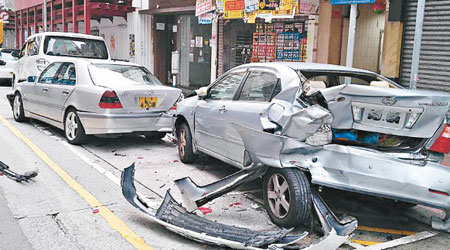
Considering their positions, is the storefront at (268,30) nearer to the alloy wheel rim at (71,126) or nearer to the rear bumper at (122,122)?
the rear bumper at (122,122)

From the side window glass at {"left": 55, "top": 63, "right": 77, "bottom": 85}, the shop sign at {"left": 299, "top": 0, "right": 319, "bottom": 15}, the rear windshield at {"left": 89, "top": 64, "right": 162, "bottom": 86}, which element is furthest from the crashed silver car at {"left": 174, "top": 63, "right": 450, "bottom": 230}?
the shop sign at {"left": 299, "top": 0, "right": 319, "bottom": 15}

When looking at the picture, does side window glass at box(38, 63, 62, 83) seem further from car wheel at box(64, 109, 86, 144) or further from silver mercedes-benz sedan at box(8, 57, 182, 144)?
car wheel at box(64, 109, 86, 144)

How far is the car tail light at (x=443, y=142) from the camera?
4672 millimetres

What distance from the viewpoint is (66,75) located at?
8883 millimetres

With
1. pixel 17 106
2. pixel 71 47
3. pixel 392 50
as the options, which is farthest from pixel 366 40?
pixel 17 106

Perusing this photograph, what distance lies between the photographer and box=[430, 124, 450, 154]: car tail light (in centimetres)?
467

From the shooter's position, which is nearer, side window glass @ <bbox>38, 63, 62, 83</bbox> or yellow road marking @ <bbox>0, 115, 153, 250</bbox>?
yellow road marking @ <bbox>0, 115, 153, 250</bbox>

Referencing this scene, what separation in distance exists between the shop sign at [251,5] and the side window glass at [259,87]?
821cm

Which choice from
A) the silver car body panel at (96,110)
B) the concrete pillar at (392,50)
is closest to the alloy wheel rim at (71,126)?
the silver car body panel at (96,110)

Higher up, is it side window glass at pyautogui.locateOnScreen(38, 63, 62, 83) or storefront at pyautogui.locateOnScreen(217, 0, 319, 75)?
storefront at pyautogui.locateOnScreen(217, 0, 319, 75)

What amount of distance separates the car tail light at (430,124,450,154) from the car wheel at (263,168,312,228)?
136 centimetres

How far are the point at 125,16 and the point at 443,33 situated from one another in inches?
640

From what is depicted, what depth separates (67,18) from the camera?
2733 cm

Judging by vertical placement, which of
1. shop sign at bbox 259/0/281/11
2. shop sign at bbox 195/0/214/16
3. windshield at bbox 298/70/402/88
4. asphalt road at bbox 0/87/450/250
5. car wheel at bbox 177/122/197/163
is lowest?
asphalt road at bbox 0/87/450/250
